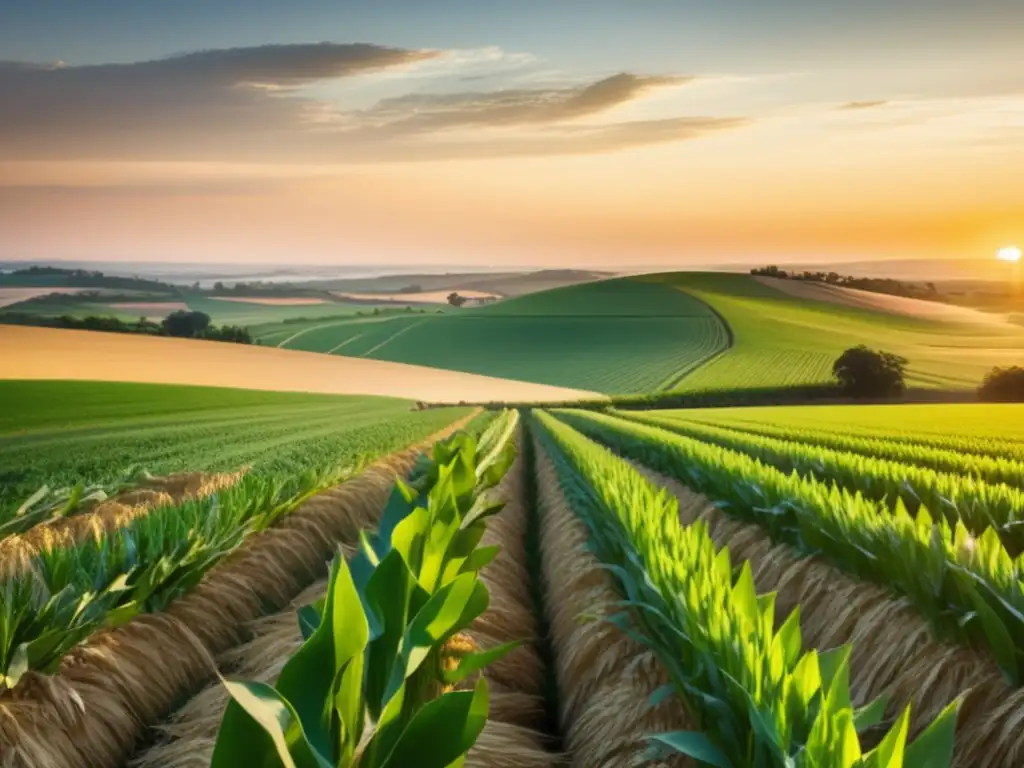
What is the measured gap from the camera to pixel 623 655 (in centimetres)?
507

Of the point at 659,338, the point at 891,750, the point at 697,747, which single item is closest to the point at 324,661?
the point at 697,747

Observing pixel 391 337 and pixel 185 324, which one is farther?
pixel 391 337

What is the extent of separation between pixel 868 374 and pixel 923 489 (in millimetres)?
59611

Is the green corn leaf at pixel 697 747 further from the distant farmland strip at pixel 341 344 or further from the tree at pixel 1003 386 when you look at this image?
the distant farmland strip at pixel 341 344

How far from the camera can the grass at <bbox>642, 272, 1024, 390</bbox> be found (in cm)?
6800

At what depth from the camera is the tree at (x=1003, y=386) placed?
193ft

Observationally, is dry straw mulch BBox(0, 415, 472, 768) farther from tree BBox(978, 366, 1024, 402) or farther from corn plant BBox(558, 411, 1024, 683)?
tree BBox(978, 366, 1024, 402)

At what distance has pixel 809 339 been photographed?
→ 284ft

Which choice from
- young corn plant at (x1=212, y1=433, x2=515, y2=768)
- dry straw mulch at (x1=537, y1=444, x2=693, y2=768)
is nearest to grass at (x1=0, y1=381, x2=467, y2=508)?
dry straw mulch at (x1=537, y1=444, x2=693, y2=768)

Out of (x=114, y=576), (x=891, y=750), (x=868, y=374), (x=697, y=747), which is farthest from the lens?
(x=868, y=374)

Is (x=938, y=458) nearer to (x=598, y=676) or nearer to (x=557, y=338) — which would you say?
(x=598, y=676)

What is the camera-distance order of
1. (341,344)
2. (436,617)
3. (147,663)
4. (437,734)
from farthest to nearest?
(341,344), (147,663), (436,617), (437,734)

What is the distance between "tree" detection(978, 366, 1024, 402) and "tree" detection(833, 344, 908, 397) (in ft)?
15.9

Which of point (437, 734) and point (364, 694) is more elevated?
point (437, 734)
